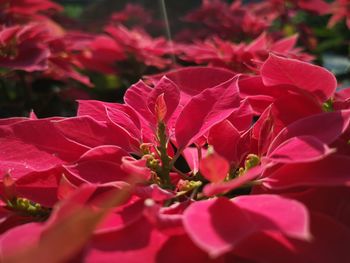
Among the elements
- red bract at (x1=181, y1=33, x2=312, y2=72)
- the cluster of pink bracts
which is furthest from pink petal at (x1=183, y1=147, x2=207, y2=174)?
red bract at (x1=181, y1=33, x2=312, y2=72)

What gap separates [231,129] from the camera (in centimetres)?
46

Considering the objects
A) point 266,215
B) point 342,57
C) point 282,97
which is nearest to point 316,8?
point 342,57

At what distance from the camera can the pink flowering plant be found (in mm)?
314

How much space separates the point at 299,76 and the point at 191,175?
0.47 ft

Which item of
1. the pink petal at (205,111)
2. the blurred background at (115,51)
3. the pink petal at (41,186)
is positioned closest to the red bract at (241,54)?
the blurred background at (115,51)

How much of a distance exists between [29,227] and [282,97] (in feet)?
0.93

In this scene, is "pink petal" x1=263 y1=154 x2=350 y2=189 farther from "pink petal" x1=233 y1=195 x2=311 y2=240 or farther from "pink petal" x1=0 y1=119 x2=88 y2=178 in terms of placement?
"pink petal" x1=0 y1=119 x2=88 y2=178

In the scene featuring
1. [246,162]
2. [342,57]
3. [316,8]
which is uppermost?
[246,162]

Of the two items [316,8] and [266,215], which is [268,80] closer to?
[266,215]

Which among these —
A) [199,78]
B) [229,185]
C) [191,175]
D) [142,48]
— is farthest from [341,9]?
[229,185]

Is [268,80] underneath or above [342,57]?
above

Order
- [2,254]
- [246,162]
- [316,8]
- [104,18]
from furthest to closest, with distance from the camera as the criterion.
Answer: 1. [104,18]
2. [316,8]
3. [246,162]
4. [2,254]

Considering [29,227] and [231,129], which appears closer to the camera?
[29,227]

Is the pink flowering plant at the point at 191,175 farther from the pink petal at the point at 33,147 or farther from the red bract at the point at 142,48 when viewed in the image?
the red bract at the point at 142,48
